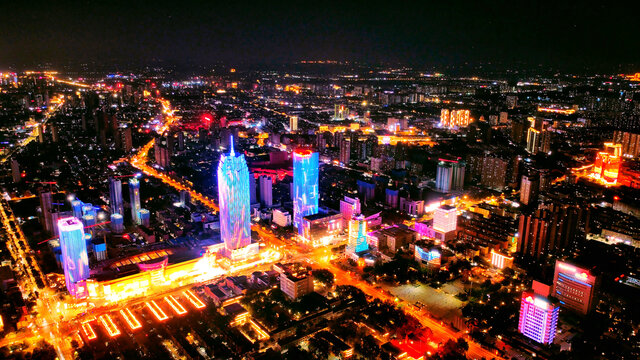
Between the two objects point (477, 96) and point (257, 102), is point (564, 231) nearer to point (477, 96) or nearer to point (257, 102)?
point (477, 96)

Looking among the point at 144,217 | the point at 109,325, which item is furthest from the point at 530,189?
the point at 109,325

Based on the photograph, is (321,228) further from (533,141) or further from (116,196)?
(533,141)

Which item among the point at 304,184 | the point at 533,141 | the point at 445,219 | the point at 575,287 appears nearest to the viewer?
the point at 575,287

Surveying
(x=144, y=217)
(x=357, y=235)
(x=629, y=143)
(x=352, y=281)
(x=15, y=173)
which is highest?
(x=629, y=143)

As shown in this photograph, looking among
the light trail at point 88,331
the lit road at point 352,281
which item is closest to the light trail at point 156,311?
the light trail at point 88,331

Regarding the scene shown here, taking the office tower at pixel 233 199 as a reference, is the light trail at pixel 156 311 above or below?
below

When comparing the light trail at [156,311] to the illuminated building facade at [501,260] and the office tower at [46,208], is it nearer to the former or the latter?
the office tower at [46,208]

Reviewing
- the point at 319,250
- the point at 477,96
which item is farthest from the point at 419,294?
the point at 477,96
